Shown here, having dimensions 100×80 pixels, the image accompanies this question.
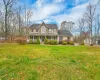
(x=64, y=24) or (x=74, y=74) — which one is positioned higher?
(x=64, y=24)

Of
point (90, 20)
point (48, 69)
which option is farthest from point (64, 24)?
point (48, 69)

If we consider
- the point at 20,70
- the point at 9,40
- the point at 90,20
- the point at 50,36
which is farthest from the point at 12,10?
the point at 20,70

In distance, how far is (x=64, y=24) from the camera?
51.2 m

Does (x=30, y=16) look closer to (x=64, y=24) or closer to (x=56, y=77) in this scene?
(x=64, y=24)

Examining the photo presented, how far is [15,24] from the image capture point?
37906 mm

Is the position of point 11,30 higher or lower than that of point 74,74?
higher

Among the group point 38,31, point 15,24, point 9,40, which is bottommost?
point 9,40

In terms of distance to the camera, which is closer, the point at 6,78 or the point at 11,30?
the point at 6,78

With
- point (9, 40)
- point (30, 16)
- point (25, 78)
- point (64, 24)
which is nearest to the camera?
point (25, 78)

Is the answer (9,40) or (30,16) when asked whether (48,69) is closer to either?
(9,40)

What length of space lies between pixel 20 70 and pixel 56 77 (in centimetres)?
217

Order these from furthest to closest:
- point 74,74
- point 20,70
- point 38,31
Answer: point 38,31 → point 20,70 → point 74,74

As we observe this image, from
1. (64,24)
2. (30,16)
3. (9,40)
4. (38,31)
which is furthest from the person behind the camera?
(64,24)

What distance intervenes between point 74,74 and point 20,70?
302 centimetres
